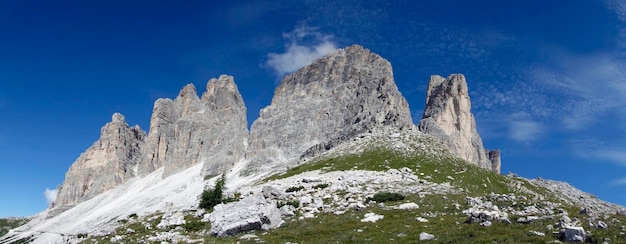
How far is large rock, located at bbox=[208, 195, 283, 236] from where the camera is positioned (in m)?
32.3

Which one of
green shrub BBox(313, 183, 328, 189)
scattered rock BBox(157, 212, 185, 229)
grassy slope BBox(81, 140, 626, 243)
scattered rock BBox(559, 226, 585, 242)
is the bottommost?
scattered rock BBox(559, 226, 585, 242)

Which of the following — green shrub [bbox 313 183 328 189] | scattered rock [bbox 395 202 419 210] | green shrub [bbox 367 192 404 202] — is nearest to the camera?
scattered rock [bbox 395 202 419 210]

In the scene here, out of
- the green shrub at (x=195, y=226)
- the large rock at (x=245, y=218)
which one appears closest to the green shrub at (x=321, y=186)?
the green shrub at (x=195, y=226)

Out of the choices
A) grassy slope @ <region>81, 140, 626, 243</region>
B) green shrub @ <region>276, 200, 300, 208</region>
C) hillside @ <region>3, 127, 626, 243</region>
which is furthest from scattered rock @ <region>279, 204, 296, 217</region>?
green shrub @ <region>276, 200, 300, 208</region>

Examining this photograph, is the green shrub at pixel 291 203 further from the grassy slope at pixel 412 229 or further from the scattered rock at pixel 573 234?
the scattered rock at pixel 573 234

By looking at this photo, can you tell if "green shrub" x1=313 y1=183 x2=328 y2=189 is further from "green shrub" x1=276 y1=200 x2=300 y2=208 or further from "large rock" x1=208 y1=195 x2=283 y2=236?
"large rock" x1=208 y1=195 x2=283 y2=236

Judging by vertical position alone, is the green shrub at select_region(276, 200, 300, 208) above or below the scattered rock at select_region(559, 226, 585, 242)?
above

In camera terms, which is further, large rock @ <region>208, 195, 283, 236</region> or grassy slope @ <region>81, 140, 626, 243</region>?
large rock @ <region>208, 195, 283, 236</region>

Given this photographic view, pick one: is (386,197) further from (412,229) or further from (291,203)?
(412,229)

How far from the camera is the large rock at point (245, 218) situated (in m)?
32.3

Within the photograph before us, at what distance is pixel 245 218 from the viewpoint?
32938 millimetres

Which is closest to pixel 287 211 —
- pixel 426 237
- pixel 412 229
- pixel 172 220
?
pixel 172 220

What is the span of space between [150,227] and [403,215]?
73.5ft

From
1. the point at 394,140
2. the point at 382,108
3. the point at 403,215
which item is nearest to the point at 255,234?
the point at 403,215
